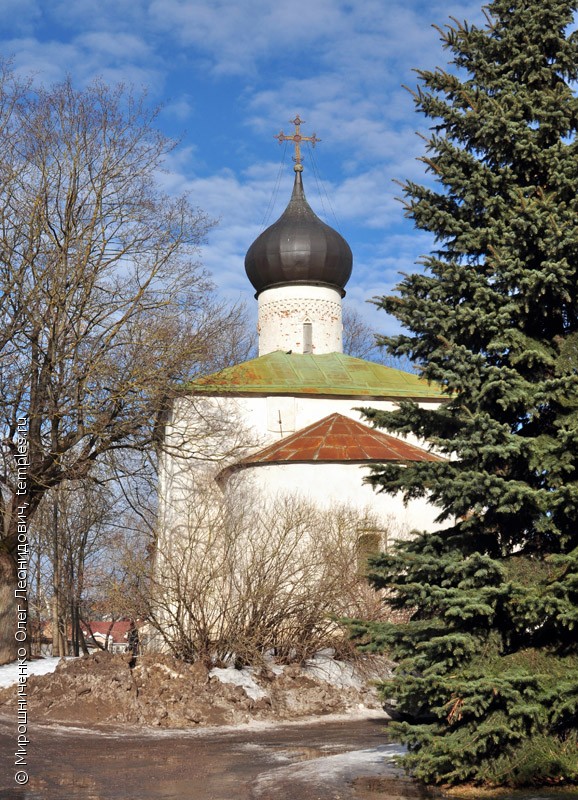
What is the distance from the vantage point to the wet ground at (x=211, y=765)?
26.4ft

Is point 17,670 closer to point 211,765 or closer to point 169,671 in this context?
point 169,671

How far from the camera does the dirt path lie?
806cm

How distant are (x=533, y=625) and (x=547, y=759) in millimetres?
1028

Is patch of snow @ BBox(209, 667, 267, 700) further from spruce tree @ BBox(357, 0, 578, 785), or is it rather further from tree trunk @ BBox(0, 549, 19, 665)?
spruce tree @ BBox(357, 0, 578, 785)

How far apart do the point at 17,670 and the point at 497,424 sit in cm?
1117

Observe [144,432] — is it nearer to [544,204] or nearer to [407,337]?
[407,337]

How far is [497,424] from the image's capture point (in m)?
7.54

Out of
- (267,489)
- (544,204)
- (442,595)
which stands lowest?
(442,595)

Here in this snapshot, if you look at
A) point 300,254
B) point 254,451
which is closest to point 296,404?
point 254,451

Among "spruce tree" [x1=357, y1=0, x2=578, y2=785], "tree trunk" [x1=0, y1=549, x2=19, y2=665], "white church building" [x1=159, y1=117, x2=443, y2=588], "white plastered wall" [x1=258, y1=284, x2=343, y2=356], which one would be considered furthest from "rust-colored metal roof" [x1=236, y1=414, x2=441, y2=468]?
"spruce tree" [x1=357, y1=0, x2=578, y2=785]

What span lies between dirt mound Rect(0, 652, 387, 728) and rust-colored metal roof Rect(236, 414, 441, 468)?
5.26 meters

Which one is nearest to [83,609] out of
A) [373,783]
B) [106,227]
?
[106,227]

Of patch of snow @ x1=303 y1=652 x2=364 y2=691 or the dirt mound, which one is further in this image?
patch of snow @ x1=303 y1=652 x2=364 y2=691

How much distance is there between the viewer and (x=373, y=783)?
8.13 m
